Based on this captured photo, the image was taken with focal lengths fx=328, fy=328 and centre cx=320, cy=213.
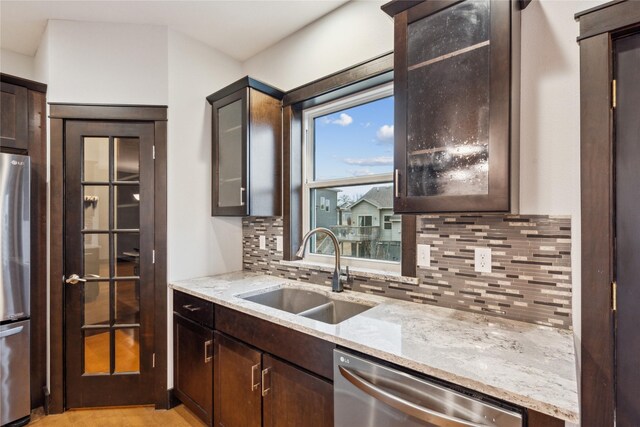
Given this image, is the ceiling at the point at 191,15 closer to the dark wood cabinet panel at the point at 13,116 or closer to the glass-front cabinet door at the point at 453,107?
the dark wood cabinet panel at the point at 13,116

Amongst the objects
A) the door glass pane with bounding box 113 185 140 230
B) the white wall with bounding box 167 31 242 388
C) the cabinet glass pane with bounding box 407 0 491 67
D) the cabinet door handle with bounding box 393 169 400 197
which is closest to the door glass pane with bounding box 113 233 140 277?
the door glass pane with bounding box 113 185 140 230

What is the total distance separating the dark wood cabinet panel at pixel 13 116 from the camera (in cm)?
224

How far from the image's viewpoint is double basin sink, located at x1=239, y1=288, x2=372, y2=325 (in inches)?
74.4

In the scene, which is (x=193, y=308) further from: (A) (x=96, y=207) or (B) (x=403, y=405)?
(B) (x=403, y=405)

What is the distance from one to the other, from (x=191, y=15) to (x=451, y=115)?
6.29 feet

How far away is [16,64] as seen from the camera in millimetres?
2766

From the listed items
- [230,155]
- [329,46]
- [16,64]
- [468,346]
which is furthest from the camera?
[16,64]

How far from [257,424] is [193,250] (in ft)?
4.35

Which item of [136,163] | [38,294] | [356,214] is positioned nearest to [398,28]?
[356,214]

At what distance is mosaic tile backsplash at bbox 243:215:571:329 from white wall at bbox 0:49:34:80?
11.1ft

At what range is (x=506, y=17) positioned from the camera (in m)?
1.25

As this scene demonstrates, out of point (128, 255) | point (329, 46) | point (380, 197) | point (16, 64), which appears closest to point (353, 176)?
point (380, 197)

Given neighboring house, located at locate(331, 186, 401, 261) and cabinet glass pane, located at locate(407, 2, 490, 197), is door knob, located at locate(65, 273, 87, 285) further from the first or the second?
cabinet glass pane, located at locate(407, 2, 490, 197)

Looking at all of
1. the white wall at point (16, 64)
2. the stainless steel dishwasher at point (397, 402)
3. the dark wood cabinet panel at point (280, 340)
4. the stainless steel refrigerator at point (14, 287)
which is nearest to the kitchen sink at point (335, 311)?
the dark wood cabinet panel at point (280, 340)
